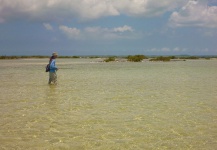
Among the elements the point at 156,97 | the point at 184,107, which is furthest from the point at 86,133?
the point at 156,97

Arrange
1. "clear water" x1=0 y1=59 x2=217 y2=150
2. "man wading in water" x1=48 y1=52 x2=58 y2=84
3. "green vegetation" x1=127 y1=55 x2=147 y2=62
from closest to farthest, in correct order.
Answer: "clear water" x1=0 y1=59 x2=217 y2=150 → "man wading in water" x1=48 y1=52 x2=58 y2=84 → "green vegetation" x1=127 y1=55 x2=147 y2=62

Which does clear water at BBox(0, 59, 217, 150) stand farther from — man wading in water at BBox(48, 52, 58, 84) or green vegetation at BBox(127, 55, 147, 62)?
green vegetation at BBox(127, 55, 147, 62)

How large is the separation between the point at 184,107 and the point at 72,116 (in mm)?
5026

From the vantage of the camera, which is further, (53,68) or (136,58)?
(136,58)

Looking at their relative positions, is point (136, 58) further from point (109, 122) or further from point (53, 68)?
point (109, 122)

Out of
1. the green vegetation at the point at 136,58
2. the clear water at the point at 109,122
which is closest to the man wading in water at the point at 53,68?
the clear water at the point at 109,122

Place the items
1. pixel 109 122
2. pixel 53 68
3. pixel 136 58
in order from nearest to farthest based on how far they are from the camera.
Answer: pixel 109 122 < pixel 53 68 < pixel 136 58

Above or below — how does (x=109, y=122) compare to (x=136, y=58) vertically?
below

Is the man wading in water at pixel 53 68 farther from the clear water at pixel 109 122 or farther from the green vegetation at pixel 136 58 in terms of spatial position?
the green vegetation at pixel 136 58

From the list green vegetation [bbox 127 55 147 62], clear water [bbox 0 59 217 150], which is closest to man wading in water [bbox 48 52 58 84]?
clear water [bbox 0 59 217 150]

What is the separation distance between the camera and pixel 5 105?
1341cm

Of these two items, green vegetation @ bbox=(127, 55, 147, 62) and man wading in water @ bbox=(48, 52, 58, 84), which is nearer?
man wading in water @ bbox=(48, 52, 58, 84)

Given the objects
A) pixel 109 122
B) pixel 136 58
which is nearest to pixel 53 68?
pixel 109 122

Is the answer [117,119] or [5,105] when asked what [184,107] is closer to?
[117,119]
